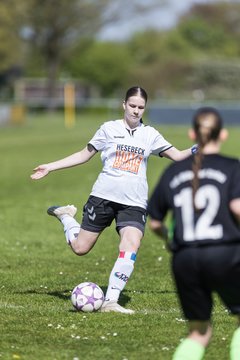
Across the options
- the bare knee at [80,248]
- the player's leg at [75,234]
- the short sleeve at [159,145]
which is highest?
the short sleeve at [159,145]

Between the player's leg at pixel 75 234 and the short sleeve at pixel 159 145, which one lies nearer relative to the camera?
the short sleeve at pixel 159 145

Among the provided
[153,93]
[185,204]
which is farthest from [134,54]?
[185,204]

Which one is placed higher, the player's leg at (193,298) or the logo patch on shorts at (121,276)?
the player's leg at (193,298)

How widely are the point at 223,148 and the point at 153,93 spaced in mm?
47860

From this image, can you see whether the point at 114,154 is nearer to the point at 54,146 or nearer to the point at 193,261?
the point at 193,261

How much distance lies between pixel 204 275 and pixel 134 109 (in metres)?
3.24

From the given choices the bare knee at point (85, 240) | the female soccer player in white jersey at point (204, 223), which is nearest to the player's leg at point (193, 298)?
the female soccer player in white jersey at point (204, 223)

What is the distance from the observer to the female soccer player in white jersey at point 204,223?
5.64m

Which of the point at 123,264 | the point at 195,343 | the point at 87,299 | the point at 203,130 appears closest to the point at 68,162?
the point at 123,264

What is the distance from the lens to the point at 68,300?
9.24 metres

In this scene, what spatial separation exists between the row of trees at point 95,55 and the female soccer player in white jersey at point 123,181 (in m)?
49.8

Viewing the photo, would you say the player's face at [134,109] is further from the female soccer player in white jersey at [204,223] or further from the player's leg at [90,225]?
the female soccer player in white jersey at [204,223]

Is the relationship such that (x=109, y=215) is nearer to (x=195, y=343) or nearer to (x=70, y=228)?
(x=70, y=228)

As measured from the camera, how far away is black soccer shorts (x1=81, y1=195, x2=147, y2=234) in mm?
8695
